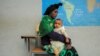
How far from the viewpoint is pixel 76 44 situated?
3061 mm

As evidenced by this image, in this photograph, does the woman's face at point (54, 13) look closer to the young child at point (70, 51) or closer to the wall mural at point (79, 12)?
the wall mural at point (79, 12)

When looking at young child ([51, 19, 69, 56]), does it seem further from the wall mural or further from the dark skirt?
the wall mural

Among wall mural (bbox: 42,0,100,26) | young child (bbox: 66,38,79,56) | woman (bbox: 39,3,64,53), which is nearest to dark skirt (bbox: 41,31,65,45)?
woman (bbox: 39,3,64,53)

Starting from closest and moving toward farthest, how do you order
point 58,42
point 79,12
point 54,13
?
point 58,42
point 54,13
point 79,12

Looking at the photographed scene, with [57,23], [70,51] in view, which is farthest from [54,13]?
[70,51]

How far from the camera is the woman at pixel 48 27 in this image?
2.74 m

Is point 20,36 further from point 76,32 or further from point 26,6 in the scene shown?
point 76,32

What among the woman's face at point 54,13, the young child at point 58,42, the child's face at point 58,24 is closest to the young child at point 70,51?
the young child at point 58,42

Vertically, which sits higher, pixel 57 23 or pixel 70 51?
pixel 57 23

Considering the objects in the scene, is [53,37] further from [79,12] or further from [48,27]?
[79,12]

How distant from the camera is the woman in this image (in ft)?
9.00

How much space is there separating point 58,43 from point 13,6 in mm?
925

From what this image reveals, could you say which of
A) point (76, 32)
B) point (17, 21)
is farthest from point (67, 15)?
point (17, 21)

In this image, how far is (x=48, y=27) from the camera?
2.74 m
